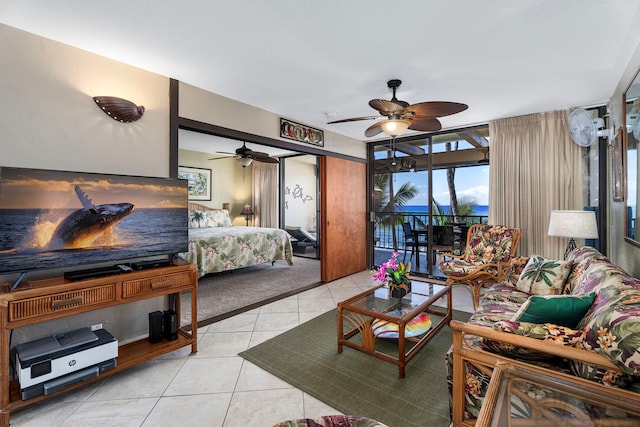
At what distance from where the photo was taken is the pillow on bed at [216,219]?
20.4 ft

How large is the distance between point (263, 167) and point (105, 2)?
5914 millimetres

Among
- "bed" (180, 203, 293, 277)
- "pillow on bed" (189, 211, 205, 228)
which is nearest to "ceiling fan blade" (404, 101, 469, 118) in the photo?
"bed" (180, 203, 293, 277)

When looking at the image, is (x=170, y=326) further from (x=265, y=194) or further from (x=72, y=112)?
(x=265, y=194)

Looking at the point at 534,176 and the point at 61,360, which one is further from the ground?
the point at 534,176

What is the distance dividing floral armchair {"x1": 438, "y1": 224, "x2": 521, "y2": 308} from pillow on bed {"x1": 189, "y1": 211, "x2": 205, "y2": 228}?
464 centimetres

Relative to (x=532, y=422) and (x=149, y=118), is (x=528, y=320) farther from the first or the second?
(x=149, y=118)

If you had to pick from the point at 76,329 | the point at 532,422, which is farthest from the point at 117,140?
the point at 532,422

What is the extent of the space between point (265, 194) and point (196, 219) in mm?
2005

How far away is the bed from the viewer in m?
4.43

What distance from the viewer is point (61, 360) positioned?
181 cm

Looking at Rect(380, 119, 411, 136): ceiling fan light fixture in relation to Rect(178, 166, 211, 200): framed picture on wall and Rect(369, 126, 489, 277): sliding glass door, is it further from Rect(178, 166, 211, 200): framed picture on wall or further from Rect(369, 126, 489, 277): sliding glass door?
Rect(178, 166, 211, 200): framed picture on wall

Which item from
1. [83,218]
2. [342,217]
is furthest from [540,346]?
[342,217]

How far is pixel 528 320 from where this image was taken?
1.45 m

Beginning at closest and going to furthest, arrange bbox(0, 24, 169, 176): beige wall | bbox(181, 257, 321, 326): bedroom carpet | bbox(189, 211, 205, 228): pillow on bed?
bbox(0, 24, 169, 176): beige wall
bbox(181, 257, 321, 326): bedroom carpet
bbox(189, 211, 205, 228): pillow on bed
